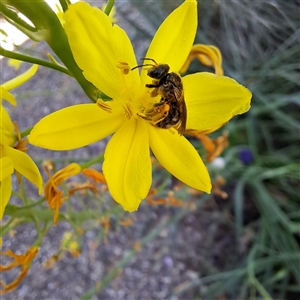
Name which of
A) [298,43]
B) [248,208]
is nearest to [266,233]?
[248,208]

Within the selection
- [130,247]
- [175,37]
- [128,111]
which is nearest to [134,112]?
[128,111]

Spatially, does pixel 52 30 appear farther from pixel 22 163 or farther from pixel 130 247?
pixel 130 247

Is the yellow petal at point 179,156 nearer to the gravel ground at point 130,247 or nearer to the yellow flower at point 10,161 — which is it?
the yellow flower at point 10,161

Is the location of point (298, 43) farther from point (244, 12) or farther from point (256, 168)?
point (256, 168)

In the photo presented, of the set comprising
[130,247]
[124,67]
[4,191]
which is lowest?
[130,247]

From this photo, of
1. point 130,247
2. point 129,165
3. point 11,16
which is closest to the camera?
point 11,16
